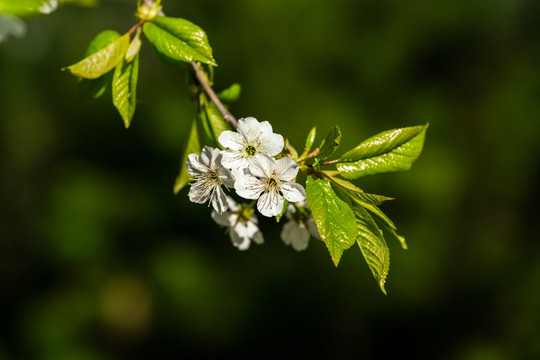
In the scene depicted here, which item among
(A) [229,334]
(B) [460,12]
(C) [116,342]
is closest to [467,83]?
(B) [460,12]

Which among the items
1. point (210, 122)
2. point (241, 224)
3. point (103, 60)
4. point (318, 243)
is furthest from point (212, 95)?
point (318, 243)

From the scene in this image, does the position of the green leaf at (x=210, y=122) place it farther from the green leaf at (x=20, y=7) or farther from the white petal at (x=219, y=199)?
the green leaf at (x=20, y=7)

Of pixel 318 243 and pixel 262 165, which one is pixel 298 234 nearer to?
pixel 262 165

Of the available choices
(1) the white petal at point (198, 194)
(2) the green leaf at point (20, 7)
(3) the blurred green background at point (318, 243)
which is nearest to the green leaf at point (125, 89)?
(1) the white petal at point (198, 194)

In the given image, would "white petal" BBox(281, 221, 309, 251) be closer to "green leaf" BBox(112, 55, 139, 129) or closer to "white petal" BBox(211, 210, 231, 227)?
"white petal" BBox(211, 210, 231, 227)

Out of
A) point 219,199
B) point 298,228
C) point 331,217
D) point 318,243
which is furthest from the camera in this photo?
point 318,243

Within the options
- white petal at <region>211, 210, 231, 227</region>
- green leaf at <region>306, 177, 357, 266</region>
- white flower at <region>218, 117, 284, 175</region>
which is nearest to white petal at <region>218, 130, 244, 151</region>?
white flower at <region>218, 117, 284, 175</region>
